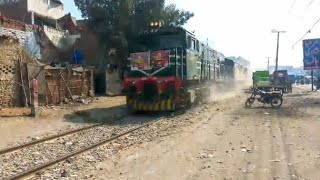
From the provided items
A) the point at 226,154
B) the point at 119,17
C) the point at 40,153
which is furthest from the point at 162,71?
the point at 119,17

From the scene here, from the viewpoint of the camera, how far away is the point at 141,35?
17656 millimetres

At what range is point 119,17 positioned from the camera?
33156 millimetres

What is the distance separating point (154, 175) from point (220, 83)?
2113cm

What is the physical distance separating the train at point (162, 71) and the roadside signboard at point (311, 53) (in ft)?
80.9

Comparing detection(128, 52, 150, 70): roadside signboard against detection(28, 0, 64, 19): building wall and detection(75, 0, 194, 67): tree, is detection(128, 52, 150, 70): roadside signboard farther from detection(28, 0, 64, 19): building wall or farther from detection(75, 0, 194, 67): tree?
detection(28, 0, 64, 19): building wall

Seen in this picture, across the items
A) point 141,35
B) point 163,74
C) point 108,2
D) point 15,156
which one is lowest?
point 15,156

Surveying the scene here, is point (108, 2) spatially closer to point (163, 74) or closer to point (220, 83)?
point (220, 83)

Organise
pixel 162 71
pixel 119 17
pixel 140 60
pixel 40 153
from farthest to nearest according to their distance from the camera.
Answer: pixel 119 17
pixel 140 60
pixel 162 71
pixel 40 153

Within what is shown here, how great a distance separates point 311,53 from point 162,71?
27.3 metres

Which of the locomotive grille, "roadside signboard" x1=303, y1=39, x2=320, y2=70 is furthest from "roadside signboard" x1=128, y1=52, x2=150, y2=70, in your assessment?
"roadside signboard" x1=303, y1=39, x2=320, y2=70

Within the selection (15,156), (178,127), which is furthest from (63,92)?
(15,156)

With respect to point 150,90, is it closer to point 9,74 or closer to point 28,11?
point 9,74

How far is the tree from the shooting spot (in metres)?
32.9

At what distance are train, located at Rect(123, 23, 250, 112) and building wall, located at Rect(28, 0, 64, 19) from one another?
3656 cm
